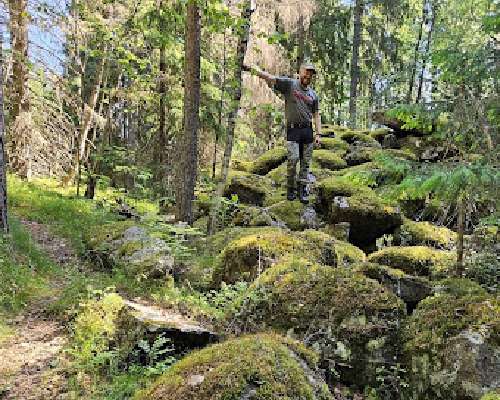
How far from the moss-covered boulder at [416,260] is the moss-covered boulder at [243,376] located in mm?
3554

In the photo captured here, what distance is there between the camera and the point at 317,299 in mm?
4637

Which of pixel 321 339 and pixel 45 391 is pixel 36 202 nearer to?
pixel 45 391

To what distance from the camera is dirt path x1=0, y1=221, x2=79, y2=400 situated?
3.66 metres

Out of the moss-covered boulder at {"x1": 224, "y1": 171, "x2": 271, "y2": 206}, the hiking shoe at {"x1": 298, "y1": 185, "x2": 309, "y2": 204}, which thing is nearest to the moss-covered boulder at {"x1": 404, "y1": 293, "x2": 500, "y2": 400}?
the hiking shoe at {"x1": 298, "y1": 185, "x2": 309, "y2": 204}

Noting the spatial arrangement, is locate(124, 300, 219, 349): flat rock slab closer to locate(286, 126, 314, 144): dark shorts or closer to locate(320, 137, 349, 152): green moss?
locate(286, 126, 314, 144): dark shorts

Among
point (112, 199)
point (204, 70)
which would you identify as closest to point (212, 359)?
point (204, 70)

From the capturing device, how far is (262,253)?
606 centimetres

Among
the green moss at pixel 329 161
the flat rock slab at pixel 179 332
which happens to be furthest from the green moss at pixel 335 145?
the flat rock slab at pixel 179 332

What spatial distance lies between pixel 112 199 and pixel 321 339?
401 inches

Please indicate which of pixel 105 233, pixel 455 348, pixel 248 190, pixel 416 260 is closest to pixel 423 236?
pixel 416 260

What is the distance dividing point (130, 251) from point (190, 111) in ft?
10.0

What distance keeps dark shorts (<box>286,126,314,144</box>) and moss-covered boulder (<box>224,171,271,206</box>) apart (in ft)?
7.82

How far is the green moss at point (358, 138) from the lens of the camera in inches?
627

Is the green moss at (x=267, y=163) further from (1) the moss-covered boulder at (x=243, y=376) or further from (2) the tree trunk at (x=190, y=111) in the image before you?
(1) the moss-covered boulder at (x=243, y=376)
